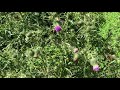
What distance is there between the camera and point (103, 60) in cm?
279

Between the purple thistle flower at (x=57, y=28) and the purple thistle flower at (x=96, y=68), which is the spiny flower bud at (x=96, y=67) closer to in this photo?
the purple thistle flower at (x=96, y=68)

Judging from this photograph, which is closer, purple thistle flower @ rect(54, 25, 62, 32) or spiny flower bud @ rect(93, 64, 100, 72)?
spiny flower bud @ rect(93, 64, 100, 72)

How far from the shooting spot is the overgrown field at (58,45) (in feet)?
8.67

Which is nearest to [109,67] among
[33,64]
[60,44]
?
[60,44]

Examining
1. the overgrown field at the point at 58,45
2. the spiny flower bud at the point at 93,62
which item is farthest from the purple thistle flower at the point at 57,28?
the spiny flower bud at the point at 93,62

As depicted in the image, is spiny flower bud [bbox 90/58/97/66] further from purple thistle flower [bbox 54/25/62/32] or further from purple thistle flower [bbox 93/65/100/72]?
purple thistle flower [bbox 54/25/62/32]

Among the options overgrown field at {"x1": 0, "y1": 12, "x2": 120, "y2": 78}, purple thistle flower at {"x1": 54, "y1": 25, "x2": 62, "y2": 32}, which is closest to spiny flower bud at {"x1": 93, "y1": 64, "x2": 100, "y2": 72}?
overgrown field at {"x1": 0, "y1": 12, "x2": 120, "y2": 78}

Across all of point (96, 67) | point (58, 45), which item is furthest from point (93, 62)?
point (58, 45)

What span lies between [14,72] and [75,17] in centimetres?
74

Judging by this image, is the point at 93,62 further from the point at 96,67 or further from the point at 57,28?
Result: the point at 57,28

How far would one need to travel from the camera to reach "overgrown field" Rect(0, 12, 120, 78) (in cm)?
264

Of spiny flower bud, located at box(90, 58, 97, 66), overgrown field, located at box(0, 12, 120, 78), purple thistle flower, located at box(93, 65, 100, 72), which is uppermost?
overgrown field, located at box(0, 12, 120, 78)

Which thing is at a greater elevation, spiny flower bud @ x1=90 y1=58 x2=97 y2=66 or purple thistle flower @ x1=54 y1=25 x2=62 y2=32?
purple thistle flower @ x1=54 y1=25 x2=62 y2=32

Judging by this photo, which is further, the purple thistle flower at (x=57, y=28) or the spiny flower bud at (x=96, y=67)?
the purple thistle flower at (x=57, y=28)
